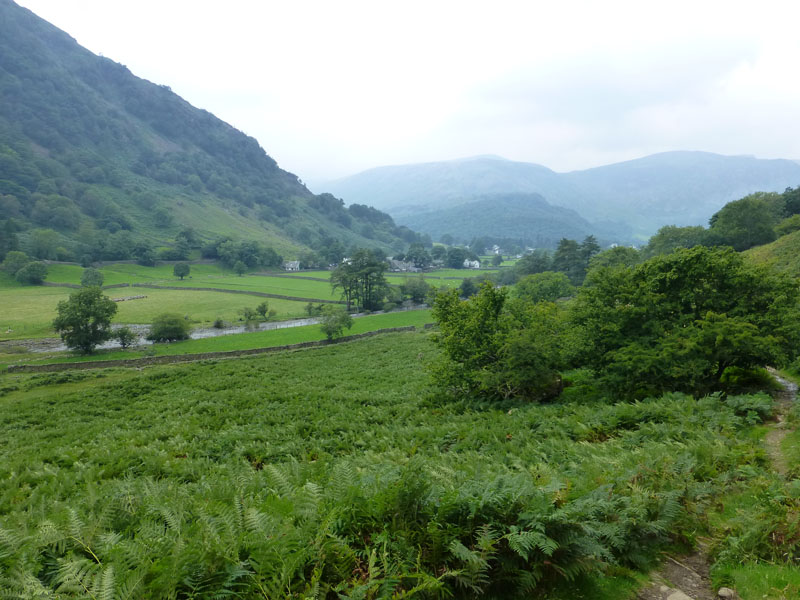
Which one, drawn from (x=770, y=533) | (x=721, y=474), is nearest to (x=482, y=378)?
(x=721, y=474)

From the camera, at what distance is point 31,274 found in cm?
9119

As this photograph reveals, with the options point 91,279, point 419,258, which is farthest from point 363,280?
point 419,258

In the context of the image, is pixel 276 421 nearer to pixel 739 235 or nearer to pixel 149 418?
pixel 149 418

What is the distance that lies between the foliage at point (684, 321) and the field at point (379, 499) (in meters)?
2.38

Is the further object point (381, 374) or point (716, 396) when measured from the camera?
point (381, 374)

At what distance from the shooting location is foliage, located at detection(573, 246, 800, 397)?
50.1 feet

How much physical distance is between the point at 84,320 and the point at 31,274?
64.2m

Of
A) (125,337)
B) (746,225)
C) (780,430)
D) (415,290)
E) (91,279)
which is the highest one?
(91,279)

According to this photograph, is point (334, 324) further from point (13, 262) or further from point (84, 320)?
point (13, 262)

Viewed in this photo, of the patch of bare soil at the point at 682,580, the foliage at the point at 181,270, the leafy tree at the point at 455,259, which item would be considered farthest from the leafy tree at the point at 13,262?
the leafy tree at the point at 455,259

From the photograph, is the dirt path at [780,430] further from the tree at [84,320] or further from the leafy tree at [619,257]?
the leafy tree at [619,257]

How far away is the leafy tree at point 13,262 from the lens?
311ft

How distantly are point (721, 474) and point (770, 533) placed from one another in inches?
102

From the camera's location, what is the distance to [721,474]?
26.3 feet
